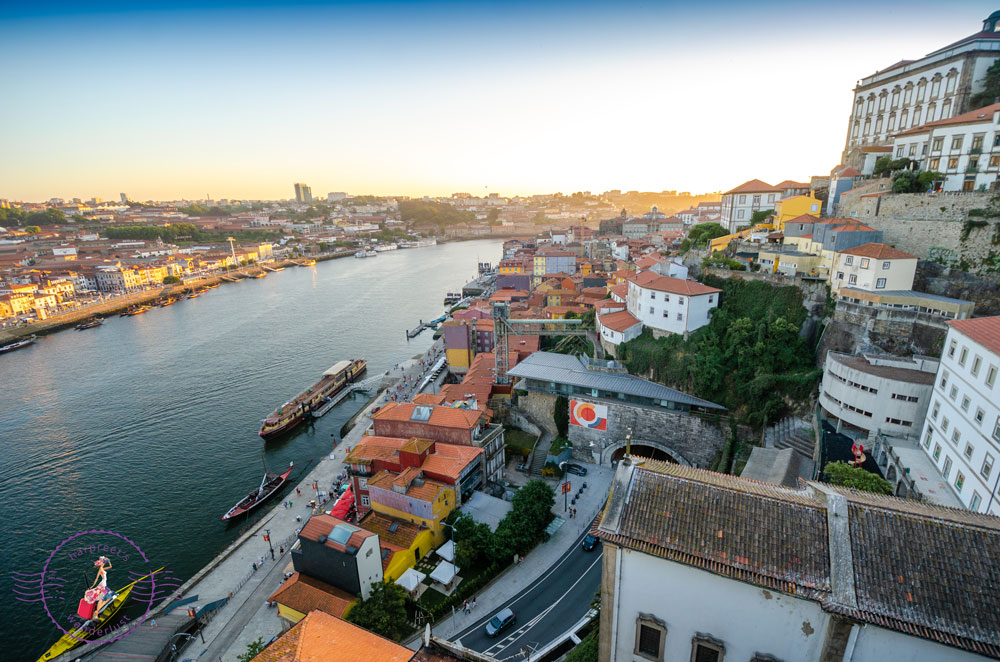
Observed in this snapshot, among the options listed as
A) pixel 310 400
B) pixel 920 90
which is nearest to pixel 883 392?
pixel 920 90

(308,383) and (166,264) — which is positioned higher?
(166,264)

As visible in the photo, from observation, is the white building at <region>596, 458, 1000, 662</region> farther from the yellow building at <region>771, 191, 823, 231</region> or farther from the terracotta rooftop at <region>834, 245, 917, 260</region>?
the yellow building at <region>771, 191, 823, 231</region>

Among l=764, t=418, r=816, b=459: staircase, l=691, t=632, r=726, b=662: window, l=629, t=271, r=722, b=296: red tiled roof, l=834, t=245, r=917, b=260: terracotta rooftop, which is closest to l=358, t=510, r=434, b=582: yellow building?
l=691, t=632, r=726, b=662: window

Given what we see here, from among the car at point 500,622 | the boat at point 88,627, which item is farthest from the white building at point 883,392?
the boat at point 88,627

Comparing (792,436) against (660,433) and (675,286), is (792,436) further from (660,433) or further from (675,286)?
(675,286)

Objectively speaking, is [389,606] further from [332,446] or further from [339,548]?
[332,446]

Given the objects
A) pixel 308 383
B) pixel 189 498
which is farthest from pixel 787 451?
pixel 308 383
